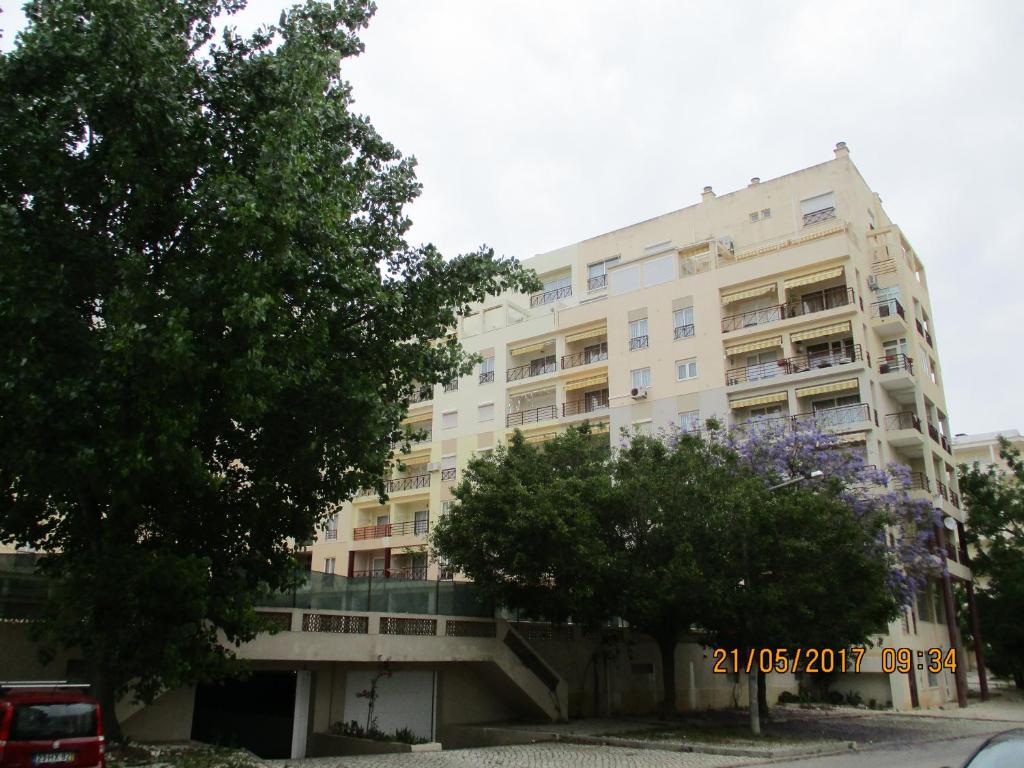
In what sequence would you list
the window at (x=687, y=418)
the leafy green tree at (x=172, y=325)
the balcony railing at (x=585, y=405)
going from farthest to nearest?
the balcony railing at (x=585, y=405) < the window at (x=687, y=418) < the leafy green tree at (x=172, y=325)

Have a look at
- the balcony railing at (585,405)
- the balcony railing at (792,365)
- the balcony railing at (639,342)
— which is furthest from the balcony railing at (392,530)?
the balcony railing at (792,365)

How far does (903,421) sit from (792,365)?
5776 mm

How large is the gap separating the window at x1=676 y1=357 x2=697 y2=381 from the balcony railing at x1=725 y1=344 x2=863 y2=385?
1.65m

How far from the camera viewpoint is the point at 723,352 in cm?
3931

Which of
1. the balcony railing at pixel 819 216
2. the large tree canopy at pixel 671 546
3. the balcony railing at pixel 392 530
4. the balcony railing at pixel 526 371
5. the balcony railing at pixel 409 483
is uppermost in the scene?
the balcony railing at pixel 819 216

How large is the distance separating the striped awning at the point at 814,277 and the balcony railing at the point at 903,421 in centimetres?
666

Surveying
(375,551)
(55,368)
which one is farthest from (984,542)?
(55,368)

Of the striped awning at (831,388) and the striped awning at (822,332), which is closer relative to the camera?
the striped awning at (831,388)

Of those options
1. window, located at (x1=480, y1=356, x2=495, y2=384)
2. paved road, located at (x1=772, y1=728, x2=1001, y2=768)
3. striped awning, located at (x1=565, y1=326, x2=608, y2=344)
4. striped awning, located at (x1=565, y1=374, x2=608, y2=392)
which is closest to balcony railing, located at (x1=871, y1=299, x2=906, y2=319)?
striped awning, located at (x1=565, y1=326, x2=608, y2=344)

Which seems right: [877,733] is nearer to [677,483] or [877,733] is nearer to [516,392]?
[677,483]

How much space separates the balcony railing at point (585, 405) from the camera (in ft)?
143

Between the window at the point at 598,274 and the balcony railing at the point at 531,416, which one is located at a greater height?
the window at the point at 598,274

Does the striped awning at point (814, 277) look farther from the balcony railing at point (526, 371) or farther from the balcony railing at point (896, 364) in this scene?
the balcony railing at point (526, 371)

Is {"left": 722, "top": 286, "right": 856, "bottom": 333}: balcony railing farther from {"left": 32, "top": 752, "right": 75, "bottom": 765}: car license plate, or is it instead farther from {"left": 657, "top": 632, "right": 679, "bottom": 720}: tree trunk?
{"left": 32, "top": 752, "right": 75, "bottom": 765}: car license plate
